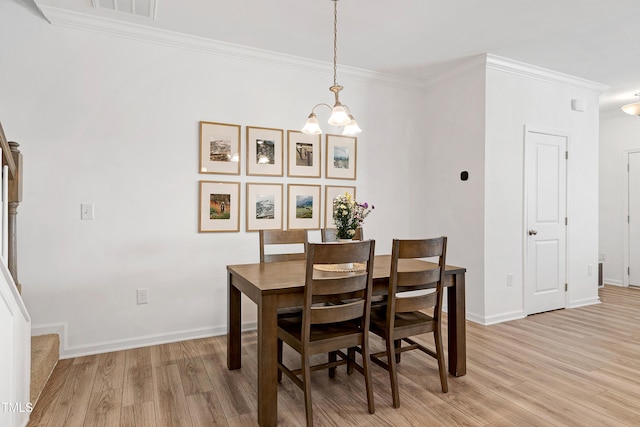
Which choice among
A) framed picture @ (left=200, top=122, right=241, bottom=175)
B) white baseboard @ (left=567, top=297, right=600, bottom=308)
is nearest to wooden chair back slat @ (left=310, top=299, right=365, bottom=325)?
framed picture @ (left=200, top=122, right=241, bottom=175)

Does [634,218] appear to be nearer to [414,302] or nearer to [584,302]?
[584,302]

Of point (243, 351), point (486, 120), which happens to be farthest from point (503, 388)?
point (486, 120)

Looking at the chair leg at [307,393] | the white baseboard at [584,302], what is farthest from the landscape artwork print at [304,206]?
the white baseboard at [584,302]

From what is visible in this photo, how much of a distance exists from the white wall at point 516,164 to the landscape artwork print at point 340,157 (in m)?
1.42

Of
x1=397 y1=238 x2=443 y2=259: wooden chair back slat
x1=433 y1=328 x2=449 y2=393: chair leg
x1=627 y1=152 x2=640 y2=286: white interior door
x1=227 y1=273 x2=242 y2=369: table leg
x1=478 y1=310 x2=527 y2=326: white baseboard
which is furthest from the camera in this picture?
x1=627 y1=152 x2=640 y2=286: white interior door

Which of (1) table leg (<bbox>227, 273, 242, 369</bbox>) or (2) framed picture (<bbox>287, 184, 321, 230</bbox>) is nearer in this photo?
(1) table leg (<bbox>227, 273, 242, 369</bbox>)

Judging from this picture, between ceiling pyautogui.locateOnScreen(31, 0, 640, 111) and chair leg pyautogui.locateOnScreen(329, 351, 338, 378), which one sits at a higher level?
ceiling pyautogui.locateOnScreen(31, 0, 640, 111)

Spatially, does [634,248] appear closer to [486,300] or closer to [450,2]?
[486,300]

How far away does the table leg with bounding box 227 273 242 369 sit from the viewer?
2.67 meters

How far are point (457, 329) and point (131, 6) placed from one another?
330 centimetres

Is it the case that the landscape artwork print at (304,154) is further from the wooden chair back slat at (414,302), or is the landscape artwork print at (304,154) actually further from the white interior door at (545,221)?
the white interior door at (545,221)

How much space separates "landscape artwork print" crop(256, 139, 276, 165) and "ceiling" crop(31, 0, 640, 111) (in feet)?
2.87

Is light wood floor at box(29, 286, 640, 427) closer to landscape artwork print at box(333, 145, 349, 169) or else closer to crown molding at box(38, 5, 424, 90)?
landscape artwork print at box(333, 145, 349, 169)

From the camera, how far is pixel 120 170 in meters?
3.13
